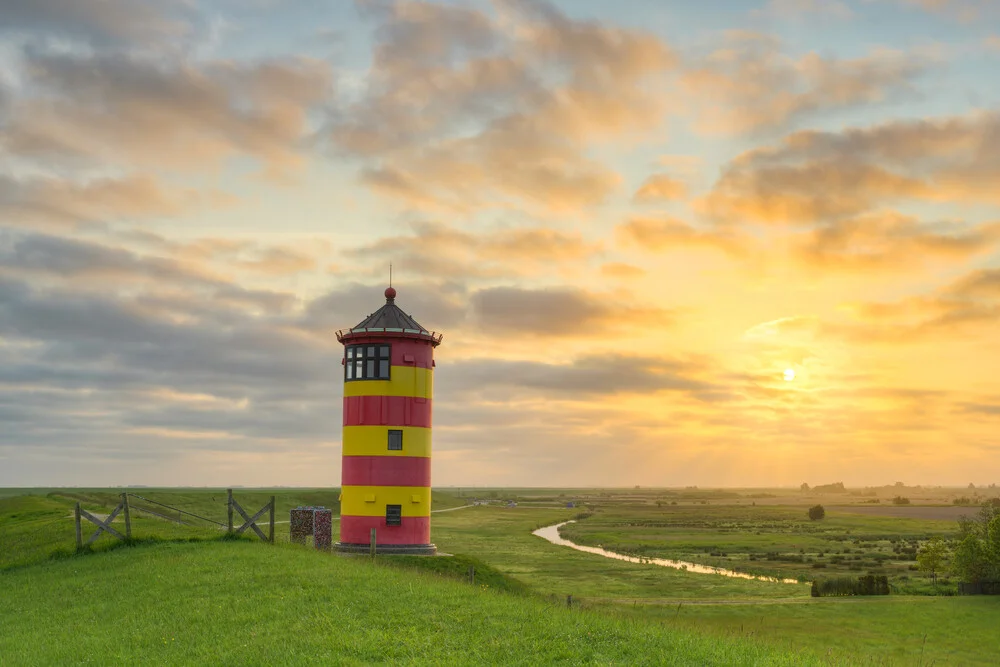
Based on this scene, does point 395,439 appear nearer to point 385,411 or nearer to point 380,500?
point 385,411

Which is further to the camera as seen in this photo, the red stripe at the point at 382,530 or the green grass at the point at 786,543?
the green grass at the point at 786,543

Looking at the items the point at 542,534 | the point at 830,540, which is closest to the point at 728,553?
the point at 830,540

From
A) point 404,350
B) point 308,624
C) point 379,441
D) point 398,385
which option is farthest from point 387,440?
point 308,624

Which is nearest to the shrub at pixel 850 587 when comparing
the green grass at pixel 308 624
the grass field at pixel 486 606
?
the grass field at pixel 486 606

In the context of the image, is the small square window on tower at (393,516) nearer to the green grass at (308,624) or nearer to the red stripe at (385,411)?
the red stripe at (385,411)

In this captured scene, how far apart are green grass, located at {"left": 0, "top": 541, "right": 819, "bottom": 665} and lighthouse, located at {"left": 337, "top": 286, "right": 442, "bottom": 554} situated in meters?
10.4

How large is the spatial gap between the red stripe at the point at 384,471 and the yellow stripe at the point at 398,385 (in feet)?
10.9

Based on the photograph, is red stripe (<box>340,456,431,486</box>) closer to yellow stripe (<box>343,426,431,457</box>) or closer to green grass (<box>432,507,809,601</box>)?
yellow stripe (<box>343,426,431,457</box>)

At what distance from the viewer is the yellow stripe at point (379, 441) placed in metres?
41.3

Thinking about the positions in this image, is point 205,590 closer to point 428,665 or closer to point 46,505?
point 428,665

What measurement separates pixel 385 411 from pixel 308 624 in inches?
855

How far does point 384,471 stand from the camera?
4116 cm

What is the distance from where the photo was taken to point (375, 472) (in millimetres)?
41188

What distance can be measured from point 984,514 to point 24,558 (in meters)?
66.6
